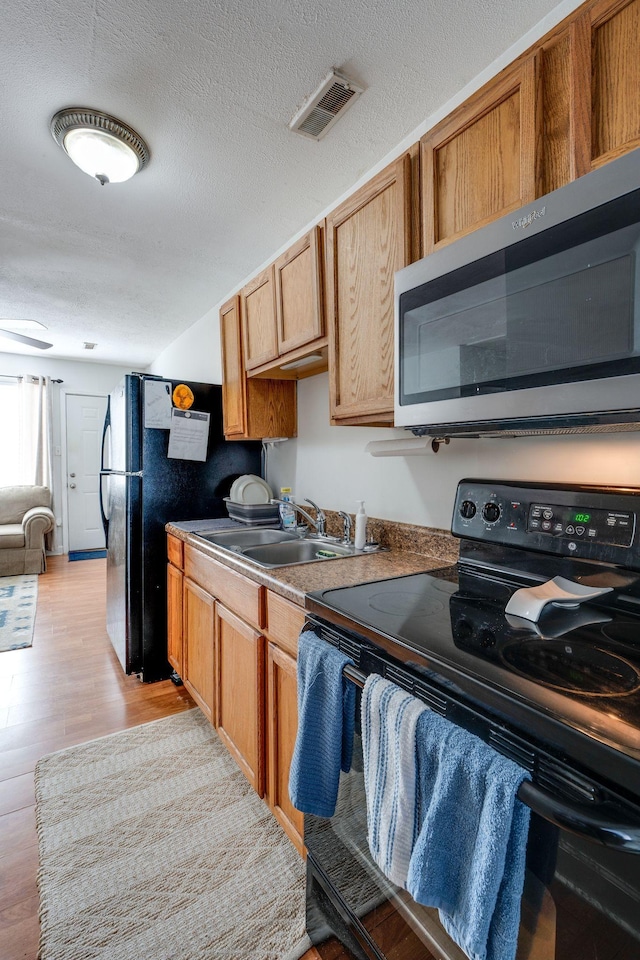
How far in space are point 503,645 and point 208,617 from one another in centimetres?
144

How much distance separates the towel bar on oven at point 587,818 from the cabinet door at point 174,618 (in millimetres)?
2040

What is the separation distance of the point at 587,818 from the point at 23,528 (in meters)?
5.58

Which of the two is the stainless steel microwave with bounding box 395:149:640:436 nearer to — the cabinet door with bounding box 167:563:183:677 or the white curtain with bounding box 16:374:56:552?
the cabinet door with bounding box 167:563:183:677

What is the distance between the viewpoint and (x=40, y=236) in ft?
8.57

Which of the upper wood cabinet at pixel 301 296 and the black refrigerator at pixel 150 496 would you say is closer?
the upper wood cabinet at pixel 301 296

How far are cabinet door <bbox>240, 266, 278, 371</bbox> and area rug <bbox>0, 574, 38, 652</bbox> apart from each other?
2522 mm

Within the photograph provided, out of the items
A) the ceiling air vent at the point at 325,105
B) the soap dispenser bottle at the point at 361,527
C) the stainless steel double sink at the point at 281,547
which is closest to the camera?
the ceiling air vent at the point at 325,105

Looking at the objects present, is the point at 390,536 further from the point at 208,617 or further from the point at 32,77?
the point at 32,77

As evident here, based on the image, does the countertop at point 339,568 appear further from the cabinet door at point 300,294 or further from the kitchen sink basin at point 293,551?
the cabinet door at point 300,294

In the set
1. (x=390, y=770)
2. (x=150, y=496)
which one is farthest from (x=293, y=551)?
(x=390, y=770)

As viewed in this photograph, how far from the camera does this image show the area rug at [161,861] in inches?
47.5

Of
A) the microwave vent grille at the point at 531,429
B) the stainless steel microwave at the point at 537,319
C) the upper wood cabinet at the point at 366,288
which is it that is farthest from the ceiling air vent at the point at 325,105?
Answer: the microwave vent grille at the point at 531,429

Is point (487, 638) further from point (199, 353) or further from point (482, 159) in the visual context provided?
point (199, 353)

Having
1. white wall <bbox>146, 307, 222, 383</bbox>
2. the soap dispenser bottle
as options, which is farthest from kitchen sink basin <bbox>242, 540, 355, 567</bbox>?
white wall <bbox>146, 307, 222, 383</bbox>
